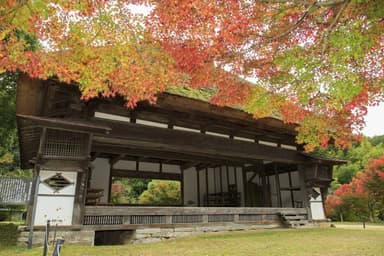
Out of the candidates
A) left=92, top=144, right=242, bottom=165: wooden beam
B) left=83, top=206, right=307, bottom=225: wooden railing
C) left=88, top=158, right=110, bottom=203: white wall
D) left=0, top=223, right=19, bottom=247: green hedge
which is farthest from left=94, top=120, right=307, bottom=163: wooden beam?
left=88, top=158, right=110, bottom=203: white wall

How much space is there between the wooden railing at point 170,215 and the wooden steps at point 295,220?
0.18 meters

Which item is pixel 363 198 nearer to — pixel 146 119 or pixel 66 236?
pixel 146 119

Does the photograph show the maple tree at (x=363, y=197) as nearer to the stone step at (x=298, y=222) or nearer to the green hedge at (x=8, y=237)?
the stone step at (x=298, y=222)

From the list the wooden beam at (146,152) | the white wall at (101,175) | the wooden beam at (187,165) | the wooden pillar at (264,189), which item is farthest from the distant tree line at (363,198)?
the white wall at (101,175)

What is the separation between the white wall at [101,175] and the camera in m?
11.1

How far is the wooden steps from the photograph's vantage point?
32.6 ft

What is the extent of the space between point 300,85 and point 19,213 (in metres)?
21.1

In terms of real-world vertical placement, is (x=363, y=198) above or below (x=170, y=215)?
above

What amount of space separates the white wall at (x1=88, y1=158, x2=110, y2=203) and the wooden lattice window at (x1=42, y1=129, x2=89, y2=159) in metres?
4.67

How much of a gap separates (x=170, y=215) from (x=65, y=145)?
3.57 meters

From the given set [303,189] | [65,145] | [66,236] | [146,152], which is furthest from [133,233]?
[303,189]

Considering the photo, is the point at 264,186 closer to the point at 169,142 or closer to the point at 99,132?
the point at 169,142

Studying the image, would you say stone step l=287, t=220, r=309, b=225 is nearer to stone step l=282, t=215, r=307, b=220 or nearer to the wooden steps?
the wooden steps

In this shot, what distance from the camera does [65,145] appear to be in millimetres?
6668
